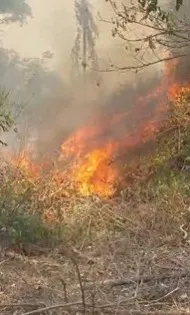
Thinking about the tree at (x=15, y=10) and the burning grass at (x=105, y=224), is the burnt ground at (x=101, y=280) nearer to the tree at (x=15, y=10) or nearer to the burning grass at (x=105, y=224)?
the burning grass at (x=105, y=224)

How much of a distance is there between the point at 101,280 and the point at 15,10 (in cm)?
917

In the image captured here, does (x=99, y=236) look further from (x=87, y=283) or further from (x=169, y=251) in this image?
(x=87, y=283)

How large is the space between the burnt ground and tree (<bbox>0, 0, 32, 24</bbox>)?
734cm

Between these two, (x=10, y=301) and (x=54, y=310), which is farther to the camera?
(x=10, y=301)

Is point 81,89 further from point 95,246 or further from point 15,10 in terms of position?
point 95,246

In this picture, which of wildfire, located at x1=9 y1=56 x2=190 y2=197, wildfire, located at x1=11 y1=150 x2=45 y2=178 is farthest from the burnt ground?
wildfire, located at x1=9 y1=56 x2=190 y2=197

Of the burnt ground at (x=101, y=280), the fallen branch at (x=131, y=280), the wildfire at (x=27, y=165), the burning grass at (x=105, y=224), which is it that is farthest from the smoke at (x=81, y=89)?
the fallen branch at (x=131, y=280)

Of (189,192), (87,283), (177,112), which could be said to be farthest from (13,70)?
(87,283)

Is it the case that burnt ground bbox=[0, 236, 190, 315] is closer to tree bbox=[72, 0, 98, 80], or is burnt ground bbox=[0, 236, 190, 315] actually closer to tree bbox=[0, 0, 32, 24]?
tree bbox=[72, 0, 98, 80]

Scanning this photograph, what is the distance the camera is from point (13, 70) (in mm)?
14273

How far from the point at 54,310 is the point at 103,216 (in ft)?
14.4

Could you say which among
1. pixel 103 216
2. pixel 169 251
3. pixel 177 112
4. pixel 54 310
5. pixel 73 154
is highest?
pixel 177 112

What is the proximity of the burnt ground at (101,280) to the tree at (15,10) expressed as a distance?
24.1 ft

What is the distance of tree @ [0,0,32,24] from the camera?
14.5 m
